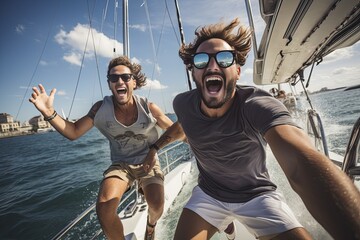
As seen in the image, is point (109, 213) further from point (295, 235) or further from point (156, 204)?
point (295, 235)

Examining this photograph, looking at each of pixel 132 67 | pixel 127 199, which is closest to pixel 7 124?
pixel 127 199

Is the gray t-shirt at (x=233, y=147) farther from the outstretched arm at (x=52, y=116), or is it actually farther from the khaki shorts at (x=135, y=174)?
the outstretched arm at (x=52, y=116)

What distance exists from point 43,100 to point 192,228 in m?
2.31

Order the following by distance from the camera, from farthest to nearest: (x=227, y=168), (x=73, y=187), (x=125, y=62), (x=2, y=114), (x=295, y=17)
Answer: (x=2, y=114)
(x=73, y=187)
(x=125, y=62)
(x=295, y=17)
(x=227, y=168)

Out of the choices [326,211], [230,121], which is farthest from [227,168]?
[326,211]

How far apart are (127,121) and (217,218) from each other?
1.67m

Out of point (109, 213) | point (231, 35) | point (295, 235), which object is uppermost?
point (231, 35)

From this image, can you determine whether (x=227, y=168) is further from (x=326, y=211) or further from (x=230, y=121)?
(x=326, y=211)

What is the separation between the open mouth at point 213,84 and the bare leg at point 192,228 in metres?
1.15

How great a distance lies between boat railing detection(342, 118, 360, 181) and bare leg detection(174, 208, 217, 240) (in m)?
1.18

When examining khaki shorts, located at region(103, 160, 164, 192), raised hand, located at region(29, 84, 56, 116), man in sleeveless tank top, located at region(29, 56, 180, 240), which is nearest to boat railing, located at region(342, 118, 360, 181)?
man in sleeveless tank top, located at region(29, 56, 180, 240)

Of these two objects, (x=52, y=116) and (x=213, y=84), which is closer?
(x=213, y=84)

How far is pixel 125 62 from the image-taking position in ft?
9.67

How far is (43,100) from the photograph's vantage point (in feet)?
8.21
